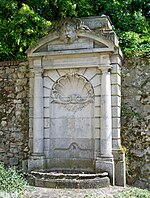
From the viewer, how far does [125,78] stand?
7484mm

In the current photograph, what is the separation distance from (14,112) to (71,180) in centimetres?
261

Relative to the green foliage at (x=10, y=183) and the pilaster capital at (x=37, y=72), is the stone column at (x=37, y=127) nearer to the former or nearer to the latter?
the pilaster capital at (x=37, y=72)

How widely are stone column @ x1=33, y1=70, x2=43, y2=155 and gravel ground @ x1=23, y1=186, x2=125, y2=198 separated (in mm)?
1224

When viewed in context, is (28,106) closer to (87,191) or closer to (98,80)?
(98,80)

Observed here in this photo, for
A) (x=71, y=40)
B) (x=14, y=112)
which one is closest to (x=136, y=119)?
(x=71, y=40)

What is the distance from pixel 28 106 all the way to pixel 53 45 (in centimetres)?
161

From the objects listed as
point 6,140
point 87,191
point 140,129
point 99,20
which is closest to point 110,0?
point 99,20

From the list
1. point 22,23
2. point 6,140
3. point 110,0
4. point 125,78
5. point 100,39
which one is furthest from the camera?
point 110,0

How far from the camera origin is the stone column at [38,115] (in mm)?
7172

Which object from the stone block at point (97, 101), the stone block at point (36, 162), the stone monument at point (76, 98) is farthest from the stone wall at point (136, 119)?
the stone block at point (36, 162)

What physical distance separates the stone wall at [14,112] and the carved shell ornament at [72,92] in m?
0.89

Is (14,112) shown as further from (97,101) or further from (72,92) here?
(97,101)

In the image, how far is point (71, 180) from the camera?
6133mm

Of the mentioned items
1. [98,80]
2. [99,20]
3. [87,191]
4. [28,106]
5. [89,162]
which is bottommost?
[87,191]
